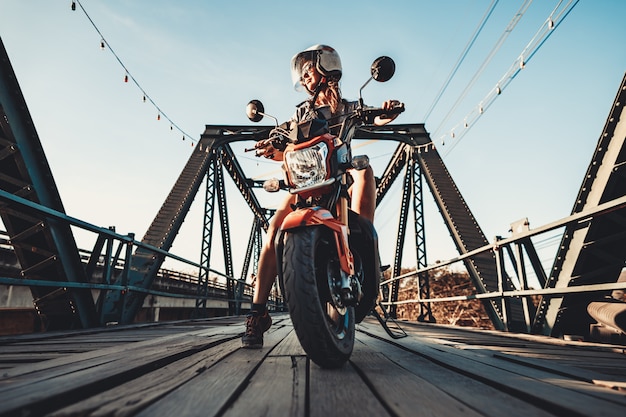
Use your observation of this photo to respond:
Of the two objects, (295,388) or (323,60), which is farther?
(323,60)

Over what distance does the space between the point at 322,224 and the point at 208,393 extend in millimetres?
770

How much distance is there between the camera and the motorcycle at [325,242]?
1.20m

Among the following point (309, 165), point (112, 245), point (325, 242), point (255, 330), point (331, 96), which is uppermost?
point (331, 96)

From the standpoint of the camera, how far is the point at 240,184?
14.0 meters

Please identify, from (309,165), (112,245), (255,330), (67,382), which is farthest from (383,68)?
(112,245)

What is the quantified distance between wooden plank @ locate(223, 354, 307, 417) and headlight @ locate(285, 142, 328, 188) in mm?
811

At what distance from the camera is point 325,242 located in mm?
1481

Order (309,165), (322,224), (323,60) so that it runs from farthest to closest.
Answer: (323,60) < (309,165) < (322,224)

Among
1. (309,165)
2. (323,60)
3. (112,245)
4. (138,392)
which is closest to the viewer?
(138,392)

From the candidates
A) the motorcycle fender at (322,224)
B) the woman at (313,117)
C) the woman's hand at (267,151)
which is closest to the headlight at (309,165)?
the motorcycle fender at (322,224)

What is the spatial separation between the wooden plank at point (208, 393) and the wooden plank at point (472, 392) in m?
0.41

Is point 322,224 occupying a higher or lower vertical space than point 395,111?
lower

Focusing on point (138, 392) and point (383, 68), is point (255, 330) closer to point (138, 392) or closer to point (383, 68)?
point (138, 392)

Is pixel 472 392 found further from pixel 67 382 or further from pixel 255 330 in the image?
pixel 255 330
